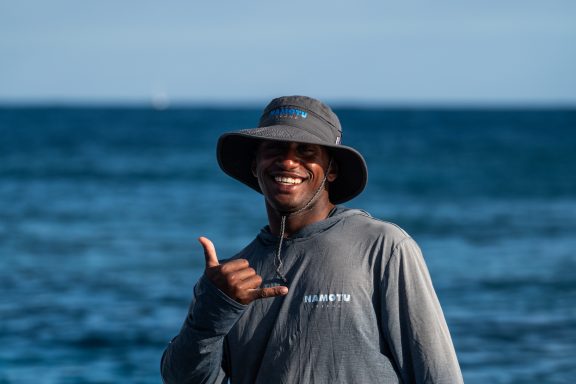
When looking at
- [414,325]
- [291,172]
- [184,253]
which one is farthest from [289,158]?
[184,253]

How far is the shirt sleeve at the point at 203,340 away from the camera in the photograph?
352cm

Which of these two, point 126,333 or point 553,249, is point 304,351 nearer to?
point 126,333

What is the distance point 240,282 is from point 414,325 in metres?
0.53

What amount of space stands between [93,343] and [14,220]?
42.8 ft

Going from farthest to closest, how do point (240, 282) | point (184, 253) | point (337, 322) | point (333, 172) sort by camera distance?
point (184, 253) < point (333, 172) < point (337, 322) < point (240, 282)

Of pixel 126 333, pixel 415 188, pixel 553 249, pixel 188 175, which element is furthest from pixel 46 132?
pixel 126 333

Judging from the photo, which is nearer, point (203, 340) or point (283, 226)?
point (203, 340)

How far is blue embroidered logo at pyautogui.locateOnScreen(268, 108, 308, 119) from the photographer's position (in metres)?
3.86

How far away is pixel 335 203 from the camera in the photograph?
4078mm

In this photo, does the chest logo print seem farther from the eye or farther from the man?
the eye

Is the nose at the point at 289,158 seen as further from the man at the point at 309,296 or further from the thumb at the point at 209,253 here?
the thumb at the point at 209,253

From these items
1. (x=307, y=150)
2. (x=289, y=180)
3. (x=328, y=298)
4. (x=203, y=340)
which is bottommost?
(x=203, y=340)

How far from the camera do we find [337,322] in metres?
3.57

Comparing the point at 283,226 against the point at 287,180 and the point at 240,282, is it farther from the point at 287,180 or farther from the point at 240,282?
the point at 240,282
